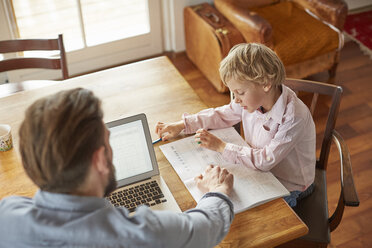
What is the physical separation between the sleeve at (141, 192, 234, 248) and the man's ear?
17 centimetres

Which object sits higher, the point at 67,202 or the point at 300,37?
the point at 67,202

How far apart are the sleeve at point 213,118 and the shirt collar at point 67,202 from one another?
78cm

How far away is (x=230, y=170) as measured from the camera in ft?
5.07

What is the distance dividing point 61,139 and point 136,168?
611 millimetres

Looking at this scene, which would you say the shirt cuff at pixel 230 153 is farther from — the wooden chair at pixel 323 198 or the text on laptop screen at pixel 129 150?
the wooden chair at pixel 323 198

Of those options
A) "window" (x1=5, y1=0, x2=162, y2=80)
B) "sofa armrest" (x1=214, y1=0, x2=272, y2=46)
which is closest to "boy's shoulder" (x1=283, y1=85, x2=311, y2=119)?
"sofa armrest" (x1=214, y1=0, x2=272, y2=46)

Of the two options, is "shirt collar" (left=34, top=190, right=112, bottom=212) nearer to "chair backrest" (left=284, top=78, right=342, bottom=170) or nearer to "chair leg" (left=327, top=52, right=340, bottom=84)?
"chair backrest" (left=284, top=78, right=342, bottom=170)

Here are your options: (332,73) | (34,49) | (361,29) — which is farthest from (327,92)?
(361,29)

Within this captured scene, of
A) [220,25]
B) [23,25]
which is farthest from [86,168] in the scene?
[23,25]

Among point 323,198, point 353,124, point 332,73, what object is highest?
point 323,198

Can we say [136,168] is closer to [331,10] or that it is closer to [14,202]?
[14,202]

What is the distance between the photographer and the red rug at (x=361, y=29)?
3746 mm

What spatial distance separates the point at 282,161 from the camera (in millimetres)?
1707

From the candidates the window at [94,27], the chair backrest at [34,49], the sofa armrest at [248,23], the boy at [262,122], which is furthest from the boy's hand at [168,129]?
the window at [94,27]
